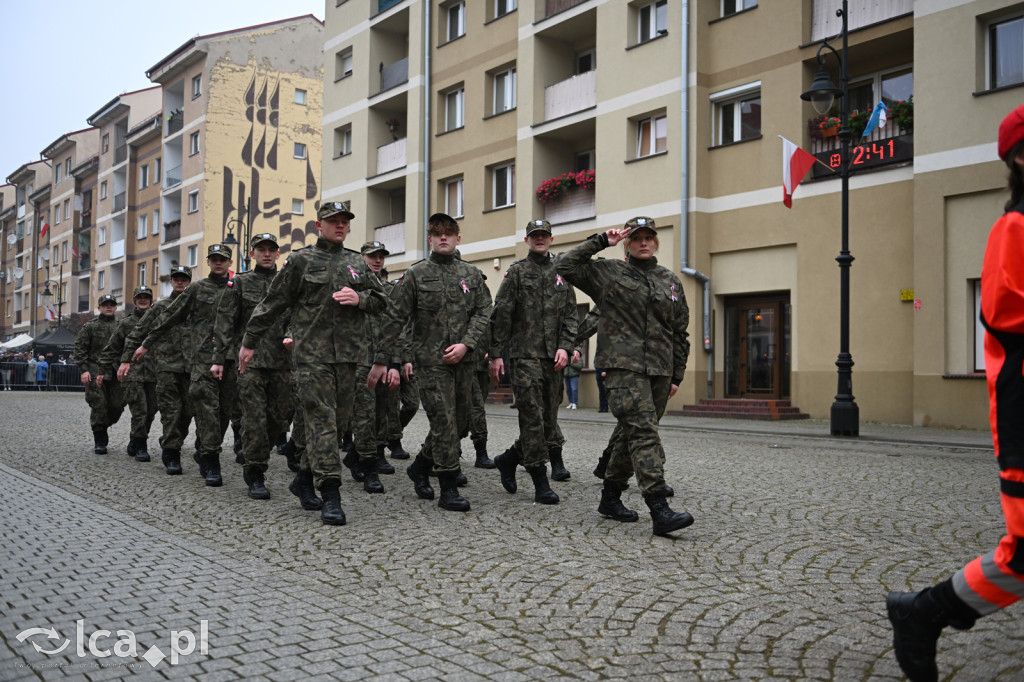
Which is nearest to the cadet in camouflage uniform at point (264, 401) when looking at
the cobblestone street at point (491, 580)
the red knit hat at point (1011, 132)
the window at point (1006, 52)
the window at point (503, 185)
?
the cobblestone street at point (491, 580)

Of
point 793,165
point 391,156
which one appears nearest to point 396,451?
point 793,165

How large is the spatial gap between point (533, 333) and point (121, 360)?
6.13 m

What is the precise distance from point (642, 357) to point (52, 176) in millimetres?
77992

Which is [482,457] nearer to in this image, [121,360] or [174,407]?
[174,407]

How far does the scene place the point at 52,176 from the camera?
73.2 meters

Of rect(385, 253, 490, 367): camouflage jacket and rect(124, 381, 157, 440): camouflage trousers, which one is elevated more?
rect(385, 253, 490, 367): camouflage jacket

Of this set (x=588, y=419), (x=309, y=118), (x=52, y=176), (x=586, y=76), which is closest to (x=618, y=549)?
(x=588, y=419)

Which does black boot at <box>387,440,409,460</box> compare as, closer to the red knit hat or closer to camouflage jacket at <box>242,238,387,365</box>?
camouflage jacket at <box>242,238,387,365</box>

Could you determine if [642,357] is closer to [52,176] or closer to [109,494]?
[109,494]

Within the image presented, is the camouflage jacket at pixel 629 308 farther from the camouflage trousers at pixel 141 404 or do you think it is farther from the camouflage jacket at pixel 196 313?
the camouflage trousers at pixel 141 404

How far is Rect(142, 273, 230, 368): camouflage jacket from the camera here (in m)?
9.08

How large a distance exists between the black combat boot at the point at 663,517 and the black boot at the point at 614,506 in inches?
20.8

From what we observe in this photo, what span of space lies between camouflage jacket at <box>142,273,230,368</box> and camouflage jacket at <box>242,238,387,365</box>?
2.37 metres

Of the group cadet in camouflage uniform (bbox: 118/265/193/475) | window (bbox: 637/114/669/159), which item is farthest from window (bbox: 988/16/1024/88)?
cadet in camouflage uniform (bbox: 118/265/193/475)
